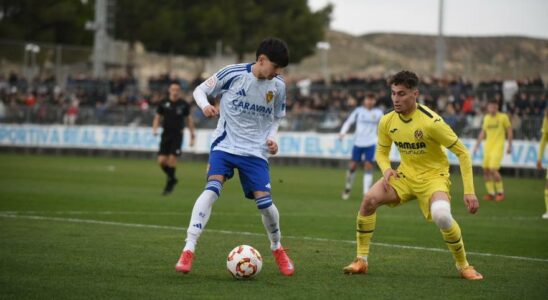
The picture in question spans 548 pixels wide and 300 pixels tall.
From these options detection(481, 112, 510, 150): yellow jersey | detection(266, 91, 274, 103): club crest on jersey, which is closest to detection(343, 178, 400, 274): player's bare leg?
detection(266, 91, 274, 103): club crest on jersey

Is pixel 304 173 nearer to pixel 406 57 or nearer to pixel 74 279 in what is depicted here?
pixel 74 279

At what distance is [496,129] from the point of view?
23.1 meters

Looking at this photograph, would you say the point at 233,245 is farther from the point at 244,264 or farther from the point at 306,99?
the point at 306,99

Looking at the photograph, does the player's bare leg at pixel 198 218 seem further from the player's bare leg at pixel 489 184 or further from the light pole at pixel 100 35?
the light pole at pixel 100 35

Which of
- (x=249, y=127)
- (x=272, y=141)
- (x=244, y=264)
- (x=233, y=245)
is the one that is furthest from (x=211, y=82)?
(x=233, y=245)

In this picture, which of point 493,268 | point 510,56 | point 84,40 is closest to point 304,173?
point 493,268

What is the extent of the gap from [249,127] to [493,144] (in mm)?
14316

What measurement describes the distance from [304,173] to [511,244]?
18.7 m

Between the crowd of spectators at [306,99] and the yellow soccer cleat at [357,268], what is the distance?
22.6 metres

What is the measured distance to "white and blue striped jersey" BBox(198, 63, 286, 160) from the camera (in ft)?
32.3

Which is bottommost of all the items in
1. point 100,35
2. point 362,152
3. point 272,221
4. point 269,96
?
point 272,221

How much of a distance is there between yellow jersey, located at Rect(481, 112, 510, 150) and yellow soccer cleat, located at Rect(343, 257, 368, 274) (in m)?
13.8

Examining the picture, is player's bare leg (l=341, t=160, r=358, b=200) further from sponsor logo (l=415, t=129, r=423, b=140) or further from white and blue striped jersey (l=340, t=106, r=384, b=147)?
sponsor logo (l=415, t=129, r=423, b=140)

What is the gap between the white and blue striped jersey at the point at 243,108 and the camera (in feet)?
32.3
